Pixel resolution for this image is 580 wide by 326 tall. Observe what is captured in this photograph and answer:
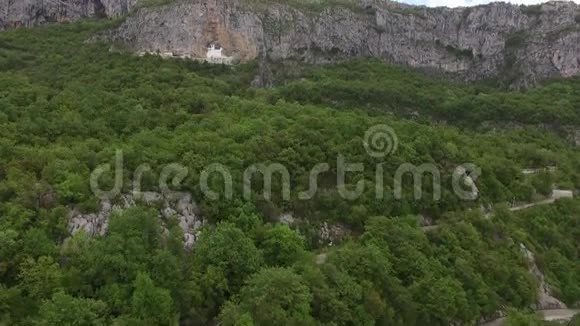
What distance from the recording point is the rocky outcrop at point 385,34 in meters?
92.4

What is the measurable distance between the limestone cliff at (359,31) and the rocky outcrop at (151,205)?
51136mm

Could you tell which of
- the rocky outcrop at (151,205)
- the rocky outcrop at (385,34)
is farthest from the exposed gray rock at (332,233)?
the rocky outcrop at (385,34)

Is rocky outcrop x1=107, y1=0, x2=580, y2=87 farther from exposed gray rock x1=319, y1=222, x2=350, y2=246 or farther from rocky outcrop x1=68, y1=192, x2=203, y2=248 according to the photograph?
rocky outcrop x1=68, y1=192, x2=203, y2=248

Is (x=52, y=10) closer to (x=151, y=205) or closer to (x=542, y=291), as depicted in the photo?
(x=151, y=205)

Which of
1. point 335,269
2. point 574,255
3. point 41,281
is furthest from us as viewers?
point 574,255

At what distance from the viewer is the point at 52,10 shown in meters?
102

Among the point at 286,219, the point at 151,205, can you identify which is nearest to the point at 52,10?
the point at 151,205

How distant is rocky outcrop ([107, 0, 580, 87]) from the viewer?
92.4 metres

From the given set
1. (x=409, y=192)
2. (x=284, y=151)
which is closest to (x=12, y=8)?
(x=284, y=151)

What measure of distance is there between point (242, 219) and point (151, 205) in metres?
6.12

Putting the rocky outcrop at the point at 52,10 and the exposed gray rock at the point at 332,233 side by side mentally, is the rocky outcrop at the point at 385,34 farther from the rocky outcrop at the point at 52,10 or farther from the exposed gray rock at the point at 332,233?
the exposed gray rock at the point at 332,233

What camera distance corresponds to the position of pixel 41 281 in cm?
3375

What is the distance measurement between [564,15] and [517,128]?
121 ft

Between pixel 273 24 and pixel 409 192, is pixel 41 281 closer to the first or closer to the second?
pixel 409 192
